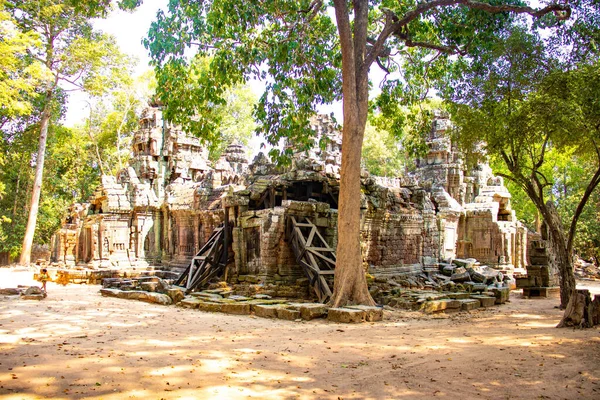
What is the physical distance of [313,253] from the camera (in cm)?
1327

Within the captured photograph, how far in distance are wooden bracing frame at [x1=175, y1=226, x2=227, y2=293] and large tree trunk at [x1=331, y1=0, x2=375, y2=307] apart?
500cm

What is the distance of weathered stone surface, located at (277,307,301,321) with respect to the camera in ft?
33.4

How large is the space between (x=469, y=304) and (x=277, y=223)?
5.41m

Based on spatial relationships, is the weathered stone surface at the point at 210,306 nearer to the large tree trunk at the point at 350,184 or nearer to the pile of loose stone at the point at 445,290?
the large tree trunk at the point at 350,184

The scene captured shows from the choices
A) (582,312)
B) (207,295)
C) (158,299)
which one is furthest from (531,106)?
(158,299)

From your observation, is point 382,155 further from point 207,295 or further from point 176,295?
point 176,295

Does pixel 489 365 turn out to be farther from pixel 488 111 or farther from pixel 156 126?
pixel 156 126

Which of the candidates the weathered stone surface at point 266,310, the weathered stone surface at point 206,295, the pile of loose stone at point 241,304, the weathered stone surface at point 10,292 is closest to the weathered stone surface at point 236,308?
the pile of loose stone at point 241,304

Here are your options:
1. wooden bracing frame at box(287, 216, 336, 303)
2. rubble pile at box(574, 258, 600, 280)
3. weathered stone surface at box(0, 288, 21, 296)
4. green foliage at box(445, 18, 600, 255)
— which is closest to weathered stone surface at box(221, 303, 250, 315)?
wooden bracing frame at box(287, 216, 336, 303)

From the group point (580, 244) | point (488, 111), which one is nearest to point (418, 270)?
point (488, 111)

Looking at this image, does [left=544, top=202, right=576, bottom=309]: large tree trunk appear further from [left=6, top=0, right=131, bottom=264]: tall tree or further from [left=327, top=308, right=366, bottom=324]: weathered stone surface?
[left=6, top=0, right=131, bottom=264]: tall tree

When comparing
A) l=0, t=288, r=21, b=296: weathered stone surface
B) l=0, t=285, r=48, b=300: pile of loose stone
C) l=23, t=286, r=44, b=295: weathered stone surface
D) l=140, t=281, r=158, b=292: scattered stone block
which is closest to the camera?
l=0, t=285, r=48, b=300: pile of loose stone

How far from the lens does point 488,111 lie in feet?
41.9

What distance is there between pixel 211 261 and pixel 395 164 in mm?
31255
